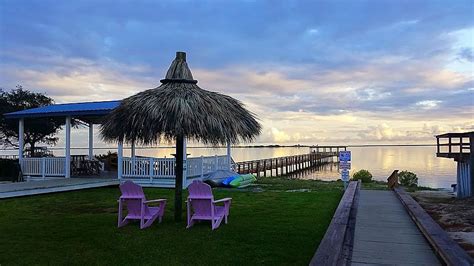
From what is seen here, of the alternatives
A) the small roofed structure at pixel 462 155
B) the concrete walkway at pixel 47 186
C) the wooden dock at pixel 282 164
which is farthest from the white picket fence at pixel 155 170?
the wooden dock at pixel 282 164

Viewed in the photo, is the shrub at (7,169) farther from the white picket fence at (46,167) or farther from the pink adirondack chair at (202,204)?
the pink adirondack chair at (202,204)

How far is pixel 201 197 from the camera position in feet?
25.0

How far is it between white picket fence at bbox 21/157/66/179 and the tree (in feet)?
16.4

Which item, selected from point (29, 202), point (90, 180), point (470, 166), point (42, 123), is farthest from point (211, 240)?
point (42, 123)

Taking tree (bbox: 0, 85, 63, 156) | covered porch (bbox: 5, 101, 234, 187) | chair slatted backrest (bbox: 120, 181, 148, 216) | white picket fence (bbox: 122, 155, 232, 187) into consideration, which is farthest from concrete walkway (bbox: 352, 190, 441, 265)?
tree (bbox: 0, 85, 63, 156)

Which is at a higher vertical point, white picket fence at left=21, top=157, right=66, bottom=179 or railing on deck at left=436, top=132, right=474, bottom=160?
railing on deck at left=436, top=132, right=474, bottom=160

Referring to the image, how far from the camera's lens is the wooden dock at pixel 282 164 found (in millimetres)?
37169

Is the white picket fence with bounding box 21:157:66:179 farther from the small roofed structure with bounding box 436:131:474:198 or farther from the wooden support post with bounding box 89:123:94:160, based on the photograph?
the small roofed structure with bounding box 436:131:474:198

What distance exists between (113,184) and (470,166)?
12296mm

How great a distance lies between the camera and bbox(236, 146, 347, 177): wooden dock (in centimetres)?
3717

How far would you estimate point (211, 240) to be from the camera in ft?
22.1

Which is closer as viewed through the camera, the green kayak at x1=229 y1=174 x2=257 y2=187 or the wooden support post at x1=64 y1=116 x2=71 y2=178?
the green kayak at x1=229 y1=174 x2=257 y2=187

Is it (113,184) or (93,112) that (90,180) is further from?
(93,112)

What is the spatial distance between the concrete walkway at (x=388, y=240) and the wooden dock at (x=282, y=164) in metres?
23.9
